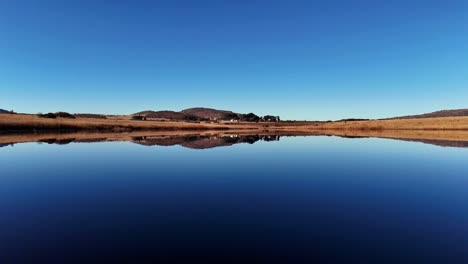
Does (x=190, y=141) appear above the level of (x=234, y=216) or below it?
above

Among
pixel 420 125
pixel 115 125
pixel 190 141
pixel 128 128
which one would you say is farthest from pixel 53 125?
pixel 420 125

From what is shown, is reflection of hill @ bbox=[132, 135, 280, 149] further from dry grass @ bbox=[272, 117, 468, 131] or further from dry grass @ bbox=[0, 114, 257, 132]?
dry grass @ bbox=[272, 117, 468, 131]

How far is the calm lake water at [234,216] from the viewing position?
10008 millimetres

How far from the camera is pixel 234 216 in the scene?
13.8 m

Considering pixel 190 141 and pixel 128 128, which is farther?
pixel 128 128

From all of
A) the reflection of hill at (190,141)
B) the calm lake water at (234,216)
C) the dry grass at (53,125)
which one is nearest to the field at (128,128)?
the dry grass at (53,125)

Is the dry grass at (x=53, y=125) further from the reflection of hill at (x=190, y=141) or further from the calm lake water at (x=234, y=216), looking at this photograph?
the calm lake water at (x=234, y=216)

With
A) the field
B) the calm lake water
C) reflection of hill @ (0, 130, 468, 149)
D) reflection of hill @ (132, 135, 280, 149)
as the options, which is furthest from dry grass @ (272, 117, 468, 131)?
the calm lake water

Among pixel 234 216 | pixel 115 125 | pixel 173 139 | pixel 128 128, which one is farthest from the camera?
pixel 128 128

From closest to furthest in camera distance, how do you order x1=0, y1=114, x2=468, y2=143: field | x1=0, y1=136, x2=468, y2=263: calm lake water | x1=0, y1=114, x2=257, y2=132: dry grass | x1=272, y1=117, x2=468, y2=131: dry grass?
1. x1=0, y1=136, x2=468, y2=263: calm lake water
2. x1=0, y1=114, x2=468, y2=143: field
3. x1=0, y1=114, x2=257, y2=132: dry grass
4. x1=272, y1=117, x2=468, y2=131: dry grass

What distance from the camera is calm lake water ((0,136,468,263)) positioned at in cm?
1001

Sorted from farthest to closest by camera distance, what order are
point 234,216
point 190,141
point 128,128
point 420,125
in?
point 420,125, point 128,128, point 190,141, point 234,216

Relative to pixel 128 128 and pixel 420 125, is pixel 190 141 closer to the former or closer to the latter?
pixel 128 128

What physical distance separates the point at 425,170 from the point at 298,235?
2047 centimetres
